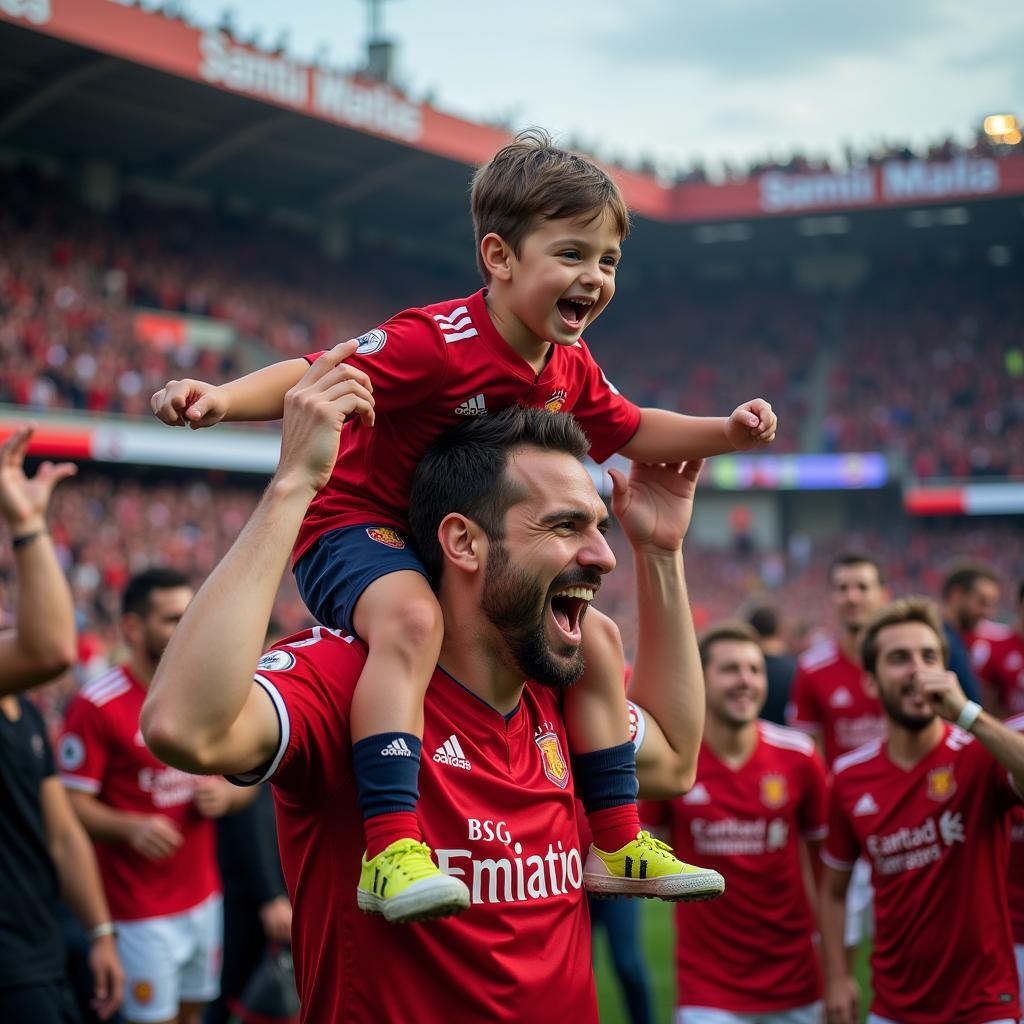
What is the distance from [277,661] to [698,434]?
120cm

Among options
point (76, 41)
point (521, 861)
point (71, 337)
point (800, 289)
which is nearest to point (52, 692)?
point (71, 337)

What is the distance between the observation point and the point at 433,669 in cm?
242

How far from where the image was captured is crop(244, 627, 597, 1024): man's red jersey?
2.21 metres

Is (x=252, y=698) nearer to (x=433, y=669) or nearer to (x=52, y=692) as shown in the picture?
(x=433, y=669)

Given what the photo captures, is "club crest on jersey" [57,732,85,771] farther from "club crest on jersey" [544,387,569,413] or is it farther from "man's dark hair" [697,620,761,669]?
"club crest on jersey" [544,387,569,413]

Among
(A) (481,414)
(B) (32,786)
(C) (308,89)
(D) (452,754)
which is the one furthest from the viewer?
(C) (308,89)

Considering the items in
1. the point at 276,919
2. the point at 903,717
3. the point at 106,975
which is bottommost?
the point at 276,919

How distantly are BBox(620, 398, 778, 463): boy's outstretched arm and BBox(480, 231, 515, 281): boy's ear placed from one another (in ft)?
1.60

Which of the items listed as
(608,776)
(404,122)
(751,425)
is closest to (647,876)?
(608,776)

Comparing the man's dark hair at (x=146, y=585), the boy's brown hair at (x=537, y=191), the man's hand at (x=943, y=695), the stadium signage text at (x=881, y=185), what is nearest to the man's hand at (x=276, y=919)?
the man's dark hair at (x=146, y=585)

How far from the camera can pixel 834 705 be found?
23.8 ft

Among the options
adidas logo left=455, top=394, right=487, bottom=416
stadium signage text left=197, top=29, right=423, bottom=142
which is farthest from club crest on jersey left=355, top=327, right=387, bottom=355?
stadium signage text left=197, top=29, right=423, bottom=142

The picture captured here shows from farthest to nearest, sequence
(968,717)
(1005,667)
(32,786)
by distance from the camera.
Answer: (1005,667), (32,786), (968,717)

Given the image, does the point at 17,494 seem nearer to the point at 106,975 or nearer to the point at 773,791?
the point at 106,975
